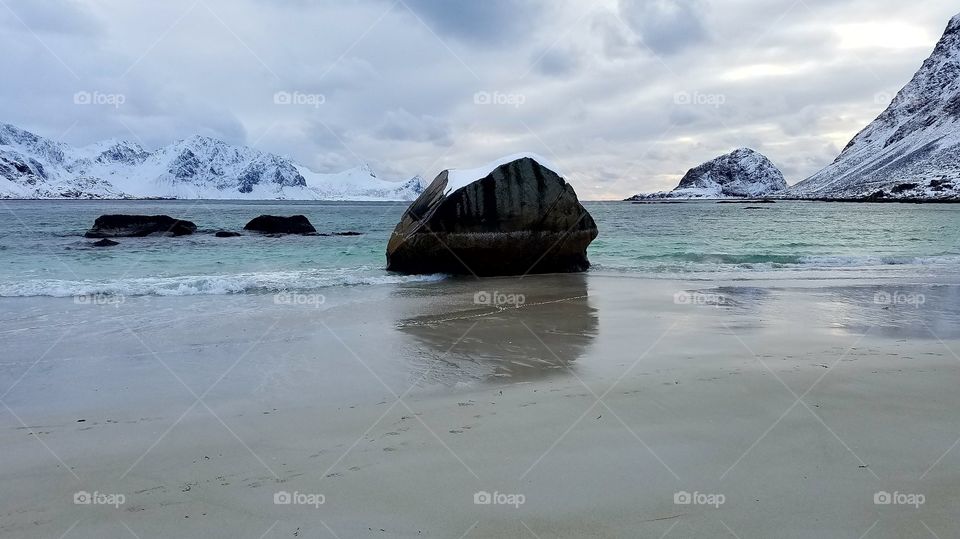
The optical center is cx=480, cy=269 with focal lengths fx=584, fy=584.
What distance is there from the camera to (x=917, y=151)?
155750 millimetres

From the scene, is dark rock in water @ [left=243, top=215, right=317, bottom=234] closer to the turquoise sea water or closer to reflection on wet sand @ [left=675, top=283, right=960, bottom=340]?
the turquoise sea water

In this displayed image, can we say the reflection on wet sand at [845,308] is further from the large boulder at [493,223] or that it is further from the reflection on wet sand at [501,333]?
the large boulder at [493,223]

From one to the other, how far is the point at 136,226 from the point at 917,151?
187m

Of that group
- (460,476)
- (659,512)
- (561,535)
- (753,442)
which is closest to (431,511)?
(460,476)

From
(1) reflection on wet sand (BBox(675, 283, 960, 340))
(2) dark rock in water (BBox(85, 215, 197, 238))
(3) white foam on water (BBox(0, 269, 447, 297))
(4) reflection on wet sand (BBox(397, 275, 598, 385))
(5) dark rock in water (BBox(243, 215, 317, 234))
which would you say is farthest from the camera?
(5) dark rock in water (BBox(243, 215, 317, 234))

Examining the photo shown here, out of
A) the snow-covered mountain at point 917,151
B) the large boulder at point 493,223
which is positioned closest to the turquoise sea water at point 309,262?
the large boulder at point 493,223

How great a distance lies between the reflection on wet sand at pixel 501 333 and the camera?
234 inches

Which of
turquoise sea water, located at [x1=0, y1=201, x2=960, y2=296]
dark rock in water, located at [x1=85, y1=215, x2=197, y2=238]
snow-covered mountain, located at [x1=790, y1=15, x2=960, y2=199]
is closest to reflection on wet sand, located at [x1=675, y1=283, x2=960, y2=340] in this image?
turquoise sea water, located at [x1=0, y1=201, x2=960, y2=296]

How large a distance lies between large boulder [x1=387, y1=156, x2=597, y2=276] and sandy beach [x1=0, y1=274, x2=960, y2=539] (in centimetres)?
511

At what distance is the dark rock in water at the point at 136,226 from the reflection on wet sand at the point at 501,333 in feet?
74.8

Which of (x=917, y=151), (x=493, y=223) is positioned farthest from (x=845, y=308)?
(x=917, y=151)

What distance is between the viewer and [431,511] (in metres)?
3.04

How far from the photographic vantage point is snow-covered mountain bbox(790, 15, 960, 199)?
126750 millimetres

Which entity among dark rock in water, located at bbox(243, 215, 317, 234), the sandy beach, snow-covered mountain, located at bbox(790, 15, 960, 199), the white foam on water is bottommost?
the sandy beach
